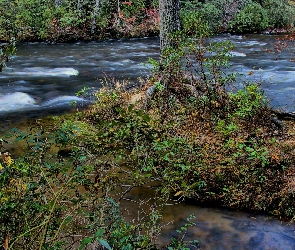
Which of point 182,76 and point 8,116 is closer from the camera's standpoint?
point 182,76

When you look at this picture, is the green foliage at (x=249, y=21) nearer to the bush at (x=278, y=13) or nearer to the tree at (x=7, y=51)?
the bush at (x=278, y=13)

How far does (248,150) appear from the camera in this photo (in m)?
4.86

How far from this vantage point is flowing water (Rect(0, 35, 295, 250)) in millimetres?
4281

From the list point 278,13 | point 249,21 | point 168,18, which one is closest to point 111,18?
point 249,21

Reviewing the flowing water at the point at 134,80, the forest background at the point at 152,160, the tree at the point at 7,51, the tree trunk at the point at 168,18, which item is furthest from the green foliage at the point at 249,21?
the tree at the point at 7,51

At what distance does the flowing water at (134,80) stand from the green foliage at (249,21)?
3457mm

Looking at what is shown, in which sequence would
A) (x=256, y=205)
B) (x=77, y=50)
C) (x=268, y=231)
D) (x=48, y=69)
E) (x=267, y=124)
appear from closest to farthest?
1. (x=268, y=231)
2. (x=256, y=205)
3. (x=267, y=124)
4. (x=48, y=69)
5. (x=77, y=50)

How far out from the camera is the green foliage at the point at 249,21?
24984 millimetres

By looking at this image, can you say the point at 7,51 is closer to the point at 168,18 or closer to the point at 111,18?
the point at 168,18

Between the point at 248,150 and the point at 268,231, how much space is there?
1.05 meters

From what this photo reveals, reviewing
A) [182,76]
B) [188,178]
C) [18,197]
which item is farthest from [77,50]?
[18,197]

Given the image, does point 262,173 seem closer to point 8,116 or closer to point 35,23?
point 8,116

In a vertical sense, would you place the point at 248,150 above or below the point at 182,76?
below

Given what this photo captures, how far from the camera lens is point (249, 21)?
81.7ft
